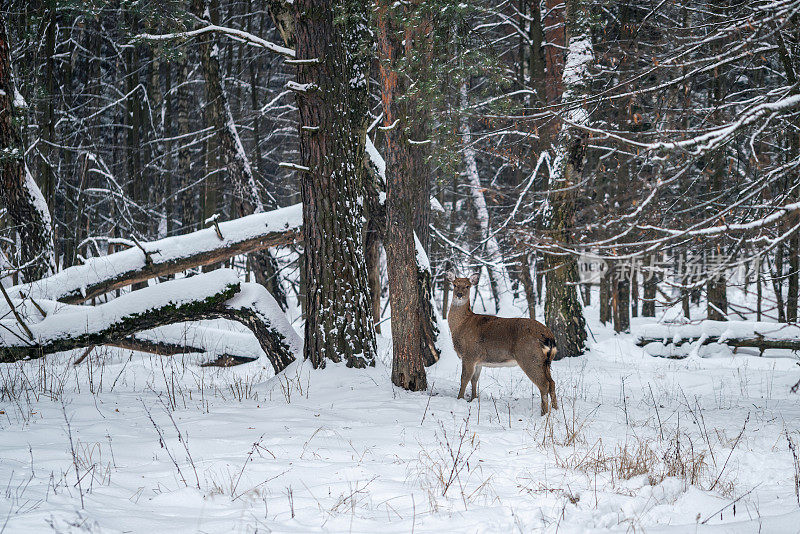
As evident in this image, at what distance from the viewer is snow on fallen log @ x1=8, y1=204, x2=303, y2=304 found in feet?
30.5

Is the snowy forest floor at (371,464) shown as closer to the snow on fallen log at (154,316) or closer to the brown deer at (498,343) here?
the brown deer at (498,343)

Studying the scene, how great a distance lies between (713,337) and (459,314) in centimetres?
783

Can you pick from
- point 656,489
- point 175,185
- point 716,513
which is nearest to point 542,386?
point 656,489

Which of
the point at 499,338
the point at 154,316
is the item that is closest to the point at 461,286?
the point at 499,338

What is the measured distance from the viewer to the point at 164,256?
31.2 feet

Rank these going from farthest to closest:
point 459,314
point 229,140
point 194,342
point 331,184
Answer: point 229,140 < point 194,342 < point 459,314 < point 331,184

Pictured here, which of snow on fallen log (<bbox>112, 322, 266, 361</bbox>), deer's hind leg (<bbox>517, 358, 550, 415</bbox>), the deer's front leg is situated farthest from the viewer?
snow on fallen log (<bbox>112, 322, 266, 361</bbox>)

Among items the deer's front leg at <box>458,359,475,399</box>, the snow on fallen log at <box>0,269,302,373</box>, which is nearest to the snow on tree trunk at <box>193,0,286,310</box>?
the snow on fallen log at <box>0,269,302,373</box>

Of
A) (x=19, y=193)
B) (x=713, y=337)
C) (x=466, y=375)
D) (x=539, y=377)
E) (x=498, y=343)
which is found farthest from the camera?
(x=713, y=337)

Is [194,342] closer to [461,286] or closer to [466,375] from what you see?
[461,286]

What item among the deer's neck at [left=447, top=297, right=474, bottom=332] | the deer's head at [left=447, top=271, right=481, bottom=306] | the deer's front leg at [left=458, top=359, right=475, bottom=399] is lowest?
the deer's front leg at [left=458, top=359, right=475, bottom=399]

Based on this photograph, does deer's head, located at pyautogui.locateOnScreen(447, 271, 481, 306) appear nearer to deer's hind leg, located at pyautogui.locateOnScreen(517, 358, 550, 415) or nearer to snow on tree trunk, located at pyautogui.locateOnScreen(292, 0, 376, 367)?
snow on tree trunk, located at pyautogui.locateOnScreen(292, 0, 376, 367)

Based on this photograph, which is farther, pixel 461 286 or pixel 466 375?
pixel 461 286

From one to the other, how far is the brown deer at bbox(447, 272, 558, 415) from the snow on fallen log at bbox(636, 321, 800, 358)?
19.5 feet
